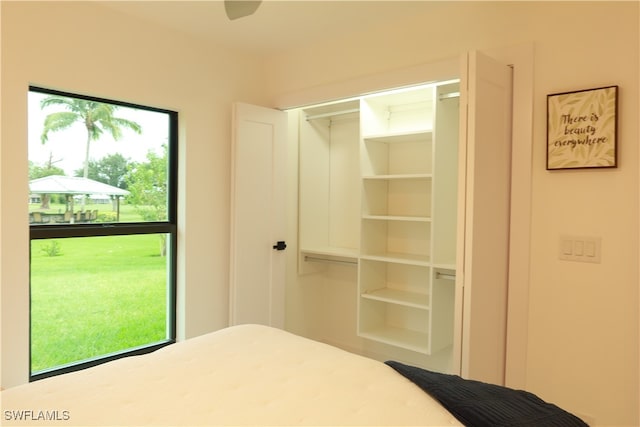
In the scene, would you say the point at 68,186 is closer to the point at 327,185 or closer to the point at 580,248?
the point at 327,185

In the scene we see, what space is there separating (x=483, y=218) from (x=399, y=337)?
1.40 meters

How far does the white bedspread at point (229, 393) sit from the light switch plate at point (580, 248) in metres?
1.21

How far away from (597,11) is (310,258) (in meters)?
2.60

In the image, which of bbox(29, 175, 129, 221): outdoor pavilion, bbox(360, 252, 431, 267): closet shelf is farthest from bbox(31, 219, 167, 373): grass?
bbox(360, 252, 431, 267): closet shelf

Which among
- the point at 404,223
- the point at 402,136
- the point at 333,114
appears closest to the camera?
the point at 402,136

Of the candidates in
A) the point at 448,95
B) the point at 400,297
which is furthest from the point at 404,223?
the point at 448,95

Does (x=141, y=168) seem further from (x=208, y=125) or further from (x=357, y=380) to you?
(x=357, y=380)

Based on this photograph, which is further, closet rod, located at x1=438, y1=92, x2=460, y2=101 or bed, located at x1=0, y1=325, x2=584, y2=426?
closet rod, located at x1=438, y1=92, x2=460, y2=101

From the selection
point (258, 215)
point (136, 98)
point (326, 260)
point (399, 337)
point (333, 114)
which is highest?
point (333, 114)

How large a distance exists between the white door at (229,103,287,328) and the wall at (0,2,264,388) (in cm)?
16

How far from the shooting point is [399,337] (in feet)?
10.6

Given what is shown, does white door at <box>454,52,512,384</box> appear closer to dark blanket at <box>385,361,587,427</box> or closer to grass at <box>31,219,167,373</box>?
dark blanket at <box>385,361,587,427</box>

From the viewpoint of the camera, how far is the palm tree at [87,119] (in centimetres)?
250

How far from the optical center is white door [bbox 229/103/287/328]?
319 cm
